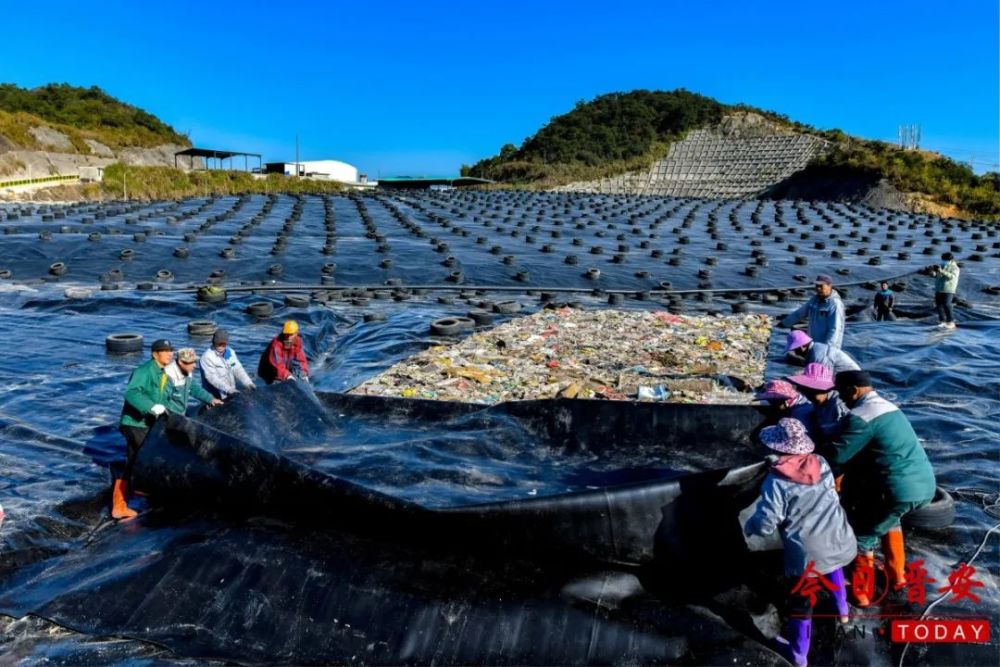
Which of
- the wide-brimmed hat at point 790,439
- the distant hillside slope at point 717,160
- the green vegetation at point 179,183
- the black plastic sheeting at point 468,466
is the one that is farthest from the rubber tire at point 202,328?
the distant hillside slope at point 717,160

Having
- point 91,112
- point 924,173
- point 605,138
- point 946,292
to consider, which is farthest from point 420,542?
Result: point 605,138

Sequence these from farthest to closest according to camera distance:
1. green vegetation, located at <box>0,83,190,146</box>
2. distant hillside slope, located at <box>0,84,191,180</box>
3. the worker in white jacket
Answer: green vegetation, located at <box>0,83,190,146</box>, distant hillside slope, located at <box>0,84,191,180</box>, the worker in white jacket

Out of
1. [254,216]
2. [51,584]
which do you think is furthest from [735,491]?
[254,216]

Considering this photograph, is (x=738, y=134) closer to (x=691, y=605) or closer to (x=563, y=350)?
(x=563, y=350)

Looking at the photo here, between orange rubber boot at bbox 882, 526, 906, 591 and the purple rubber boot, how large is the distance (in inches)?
32.2

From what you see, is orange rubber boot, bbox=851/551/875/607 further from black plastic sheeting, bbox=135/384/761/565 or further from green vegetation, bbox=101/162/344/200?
green vegetation, bbox=101/162/344/200

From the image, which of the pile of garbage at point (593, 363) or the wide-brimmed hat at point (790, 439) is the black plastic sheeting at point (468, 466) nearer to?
the wide-brimmed hat at point (790, 439)

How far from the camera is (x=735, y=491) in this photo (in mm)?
4562

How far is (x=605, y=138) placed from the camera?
7612 centimetres

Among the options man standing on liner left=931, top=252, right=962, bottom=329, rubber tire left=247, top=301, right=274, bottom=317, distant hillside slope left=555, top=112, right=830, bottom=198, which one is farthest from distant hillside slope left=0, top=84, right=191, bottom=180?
man standing on liner left=931, top=252, right=962, bottom=329

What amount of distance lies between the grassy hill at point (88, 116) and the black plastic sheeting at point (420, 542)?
182 feet

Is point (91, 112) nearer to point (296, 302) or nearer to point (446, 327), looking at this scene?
point (296, 302)

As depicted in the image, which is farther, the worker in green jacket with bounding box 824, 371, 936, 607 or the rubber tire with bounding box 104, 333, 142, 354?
the rubber tire with bounding box 104, 333, 142, 354

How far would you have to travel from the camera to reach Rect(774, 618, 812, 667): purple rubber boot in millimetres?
3939
